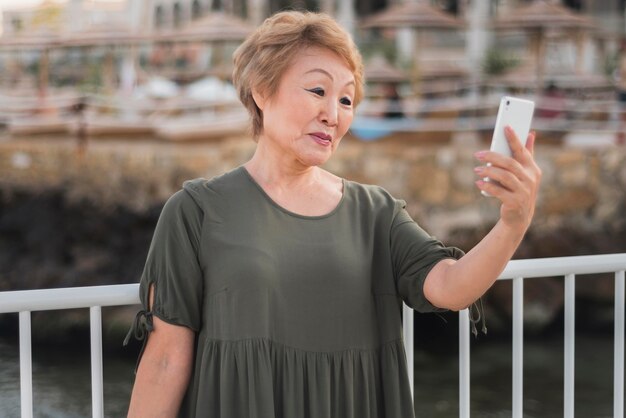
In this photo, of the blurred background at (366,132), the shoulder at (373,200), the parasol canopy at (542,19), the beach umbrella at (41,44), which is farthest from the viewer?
the beach umbrella at (41,44)

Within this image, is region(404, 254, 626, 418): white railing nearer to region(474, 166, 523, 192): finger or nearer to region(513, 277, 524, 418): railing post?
region(513, 277, 524, 418): railing post

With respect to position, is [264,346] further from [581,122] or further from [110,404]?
[581,122]

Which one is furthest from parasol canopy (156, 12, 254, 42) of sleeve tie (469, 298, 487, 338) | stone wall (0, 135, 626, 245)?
sleeve tie (469, 298, 487, 338)

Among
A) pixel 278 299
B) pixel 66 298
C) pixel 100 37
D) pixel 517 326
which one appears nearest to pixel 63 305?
pixel 66 298

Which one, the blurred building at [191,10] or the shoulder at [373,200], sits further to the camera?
the blurred building at [191,10]

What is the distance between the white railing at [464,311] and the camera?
69.2 inches

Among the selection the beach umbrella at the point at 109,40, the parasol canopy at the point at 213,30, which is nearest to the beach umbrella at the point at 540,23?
the parasol canopy at the point at 213,30

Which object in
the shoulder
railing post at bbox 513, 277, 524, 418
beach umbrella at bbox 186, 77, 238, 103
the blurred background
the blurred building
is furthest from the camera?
the blurred building

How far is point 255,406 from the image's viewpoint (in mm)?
1597

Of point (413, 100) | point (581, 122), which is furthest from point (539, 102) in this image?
point (413, 100)

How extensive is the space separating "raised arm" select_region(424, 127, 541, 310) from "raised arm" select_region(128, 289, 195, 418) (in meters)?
0.42

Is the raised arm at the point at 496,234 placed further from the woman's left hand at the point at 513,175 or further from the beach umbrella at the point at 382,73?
the beach umbrella at the point at 382,73

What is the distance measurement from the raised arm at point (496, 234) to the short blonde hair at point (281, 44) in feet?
1.15

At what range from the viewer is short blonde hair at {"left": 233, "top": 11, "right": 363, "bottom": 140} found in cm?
162
